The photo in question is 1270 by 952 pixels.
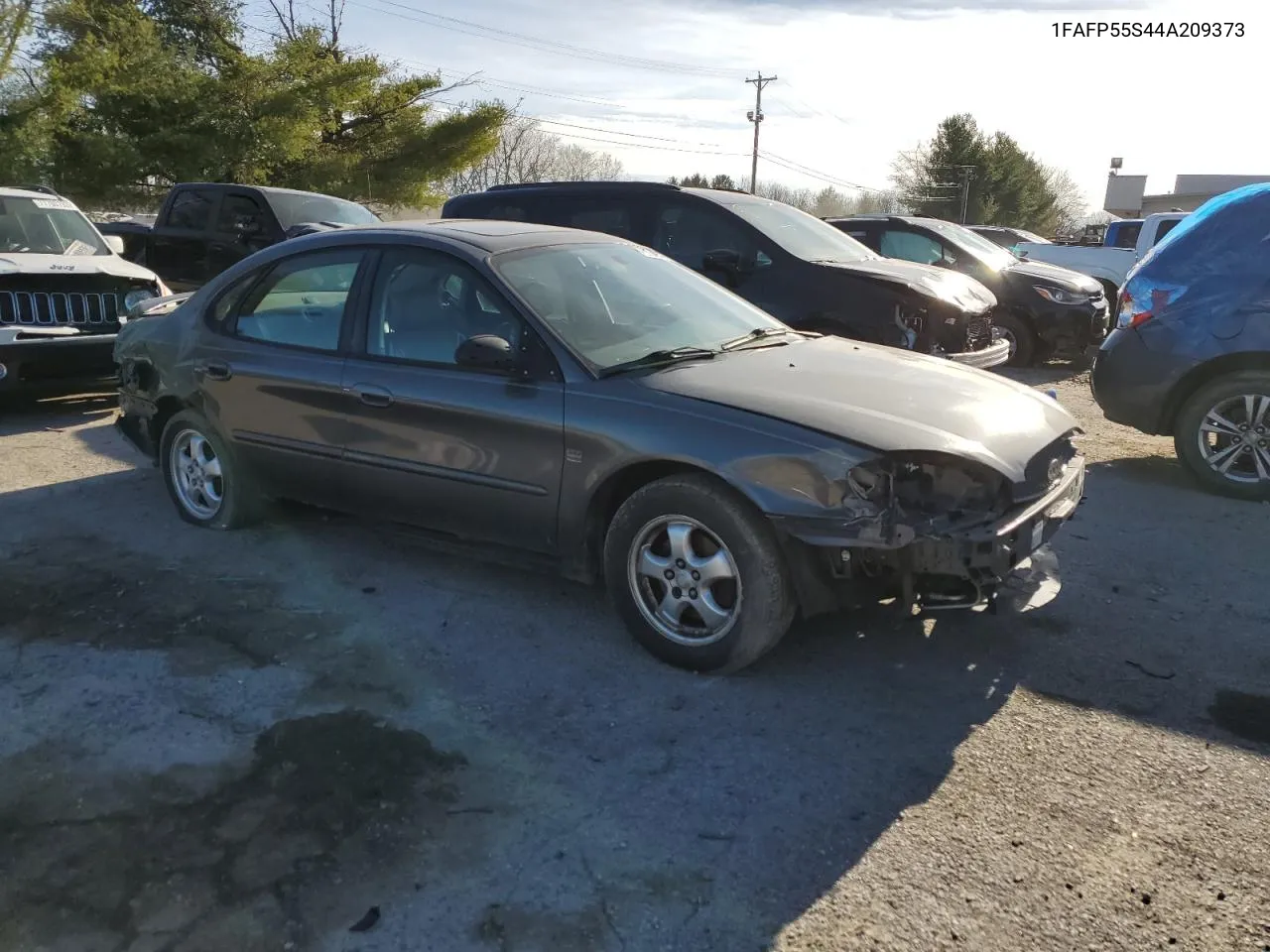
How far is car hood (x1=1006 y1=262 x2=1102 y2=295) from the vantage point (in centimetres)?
1163

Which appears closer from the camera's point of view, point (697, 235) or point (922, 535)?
point (922, 535)

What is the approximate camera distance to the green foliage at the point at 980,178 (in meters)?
57.9

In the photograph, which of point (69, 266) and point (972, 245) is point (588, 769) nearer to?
point (69, 266)

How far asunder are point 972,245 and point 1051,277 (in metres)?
1.06

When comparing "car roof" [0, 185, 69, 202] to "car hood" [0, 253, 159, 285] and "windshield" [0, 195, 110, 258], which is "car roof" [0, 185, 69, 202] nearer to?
"windshield" [0, 195, 110, 258]

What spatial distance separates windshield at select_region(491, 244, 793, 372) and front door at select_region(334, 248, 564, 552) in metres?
0.17

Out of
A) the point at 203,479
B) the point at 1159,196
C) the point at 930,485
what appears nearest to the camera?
the point at 930,485

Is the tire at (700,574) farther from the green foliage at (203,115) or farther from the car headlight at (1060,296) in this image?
the green foliage at (203,115)

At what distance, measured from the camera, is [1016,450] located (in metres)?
3.72

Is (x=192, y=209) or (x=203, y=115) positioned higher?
(x=203, y=115)

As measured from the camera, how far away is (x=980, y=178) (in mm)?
58344

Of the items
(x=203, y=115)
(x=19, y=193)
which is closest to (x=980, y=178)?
(x=203, y=115)

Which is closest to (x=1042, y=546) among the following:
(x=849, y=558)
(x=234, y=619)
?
(x=849, y=558)

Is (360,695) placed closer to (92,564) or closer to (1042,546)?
(92,564)
